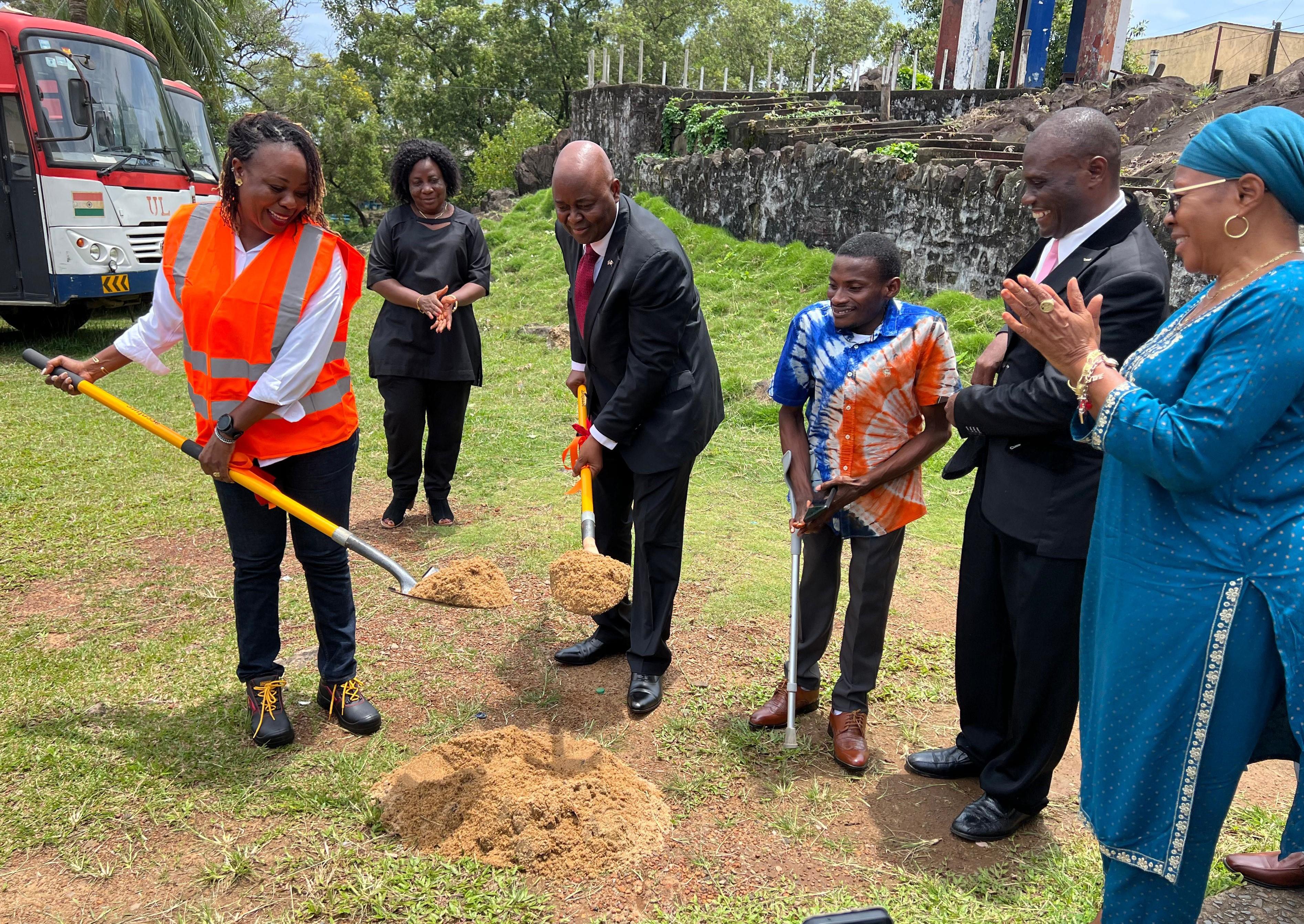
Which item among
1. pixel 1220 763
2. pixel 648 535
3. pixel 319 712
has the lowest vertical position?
pixel 319 712

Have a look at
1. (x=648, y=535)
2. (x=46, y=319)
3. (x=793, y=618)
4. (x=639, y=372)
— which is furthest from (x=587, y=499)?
(x=46, y=319)

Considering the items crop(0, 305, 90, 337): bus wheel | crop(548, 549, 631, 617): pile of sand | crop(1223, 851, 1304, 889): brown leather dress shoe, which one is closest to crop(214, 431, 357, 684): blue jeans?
crop(548, 549, 631, 617): pile of sand

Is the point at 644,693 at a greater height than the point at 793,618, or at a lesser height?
lesser

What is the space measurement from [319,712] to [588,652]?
1.10 meters

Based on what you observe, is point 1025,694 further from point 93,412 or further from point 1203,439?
point 93,412

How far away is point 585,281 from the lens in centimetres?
355

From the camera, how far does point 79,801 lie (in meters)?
2.93

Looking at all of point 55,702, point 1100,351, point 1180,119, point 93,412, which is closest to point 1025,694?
point 1100,351

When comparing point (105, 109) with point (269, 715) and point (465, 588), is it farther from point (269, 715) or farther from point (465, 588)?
point (465, 588)

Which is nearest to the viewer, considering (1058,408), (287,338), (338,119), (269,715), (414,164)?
(1058,408)

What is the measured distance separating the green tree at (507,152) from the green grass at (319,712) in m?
23.0

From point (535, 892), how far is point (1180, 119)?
1184 centimetres

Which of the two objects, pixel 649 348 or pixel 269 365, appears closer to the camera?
pixel 269 365

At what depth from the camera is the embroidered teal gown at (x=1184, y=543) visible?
1.79 metres
